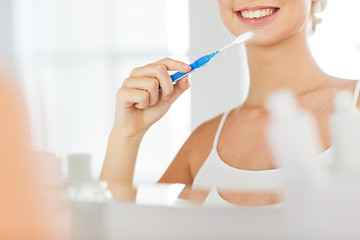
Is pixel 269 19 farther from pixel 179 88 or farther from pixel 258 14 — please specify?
pixel 179 88

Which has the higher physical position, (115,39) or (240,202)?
(115,39)

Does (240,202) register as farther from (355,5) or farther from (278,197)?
(355,5)

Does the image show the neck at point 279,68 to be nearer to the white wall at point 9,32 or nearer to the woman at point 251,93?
the woman at point 251,93

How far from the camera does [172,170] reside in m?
0.63

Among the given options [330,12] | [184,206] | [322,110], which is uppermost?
[330,12]

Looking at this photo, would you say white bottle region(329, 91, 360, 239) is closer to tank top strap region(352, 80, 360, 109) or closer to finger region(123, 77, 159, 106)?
tank top strap region(352, 80, 360, 109)

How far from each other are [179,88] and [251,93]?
0.09 metres

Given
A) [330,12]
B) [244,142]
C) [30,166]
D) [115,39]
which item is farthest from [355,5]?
[30,166]

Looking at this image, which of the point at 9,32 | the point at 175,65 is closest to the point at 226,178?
the point at 175,65

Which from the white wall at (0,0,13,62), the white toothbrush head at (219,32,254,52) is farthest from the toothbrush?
the white wall at (0,0,13,62)

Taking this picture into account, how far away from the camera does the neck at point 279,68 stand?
1.90 ft

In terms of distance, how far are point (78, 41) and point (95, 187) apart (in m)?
0.23

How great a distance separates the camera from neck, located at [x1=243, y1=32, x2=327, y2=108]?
0.58 meters

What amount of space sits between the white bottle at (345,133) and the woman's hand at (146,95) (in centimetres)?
18
